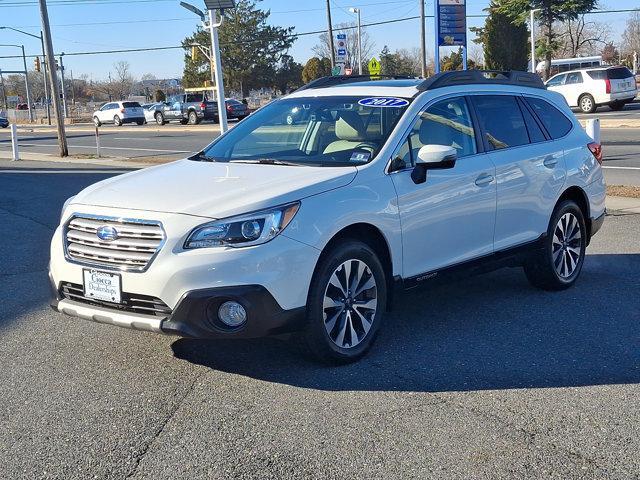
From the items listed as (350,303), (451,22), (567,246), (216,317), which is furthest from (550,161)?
(451,22)

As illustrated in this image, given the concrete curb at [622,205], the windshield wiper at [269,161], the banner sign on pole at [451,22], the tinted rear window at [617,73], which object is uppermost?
the banner sign on pole at [451,22]

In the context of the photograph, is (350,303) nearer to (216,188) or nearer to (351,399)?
(351,399)

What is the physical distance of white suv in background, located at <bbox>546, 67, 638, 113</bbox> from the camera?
105ft

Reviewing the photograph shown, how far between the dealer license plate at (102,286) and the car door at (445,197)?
1867 millimetres

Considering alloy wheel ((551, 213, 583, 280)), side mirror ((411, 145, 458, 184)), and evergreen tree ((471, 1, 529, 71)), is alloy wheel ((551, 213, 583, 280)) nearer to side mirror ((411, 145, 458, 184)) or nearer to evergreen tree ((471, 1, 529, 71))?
side mirror ((411, 145, 458, 184))

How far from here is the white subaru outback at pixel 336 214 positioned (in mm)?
4387

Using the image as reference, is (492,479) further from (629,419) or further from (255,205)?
(255,205)

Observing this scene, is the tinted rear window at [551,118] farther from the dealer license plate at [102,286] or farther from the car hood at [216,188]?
the dealer license plate at [102,286]

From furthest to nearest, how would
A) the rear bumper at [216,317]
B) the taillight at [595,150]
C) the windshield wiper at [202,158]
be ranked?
the taillight at [595,150] → the windshield wiper at [202,158] → the rear bumper at [216,317]

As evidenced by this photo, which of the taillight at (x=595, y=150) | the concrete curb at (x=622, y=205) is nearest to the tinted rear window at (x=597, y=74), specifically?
the concrete curb at (x=622, y=205)

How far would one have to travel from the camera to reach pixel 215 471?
11.7ft

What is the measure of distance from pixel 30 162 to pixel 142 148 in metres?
6.14

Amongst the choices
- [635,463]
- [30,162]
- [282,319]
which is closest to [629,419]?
[635,463]

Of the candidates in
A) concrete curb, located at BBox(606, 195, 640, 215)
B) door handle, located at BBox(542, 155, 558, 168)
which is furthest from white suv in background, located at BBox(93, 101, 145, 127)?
A: door handle, located at BBox(542, 155, 558, 168)
